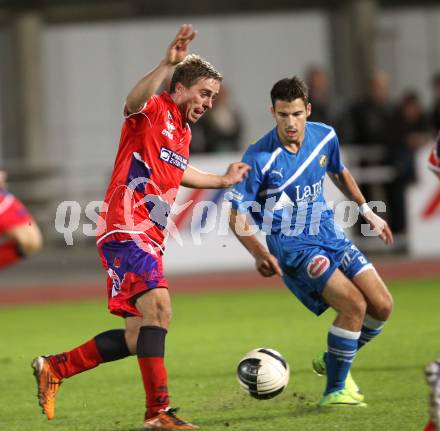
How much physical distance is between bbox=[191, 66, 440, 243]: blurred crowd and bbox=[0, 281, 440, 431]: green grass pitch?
2.25 meters

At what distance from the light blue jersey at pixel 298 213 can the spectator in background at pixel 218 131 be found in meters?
7.96

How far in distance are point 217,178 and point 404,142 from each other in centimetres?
863

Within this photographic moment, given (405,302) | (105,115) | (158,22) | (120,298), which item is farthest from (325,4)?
(120,298)

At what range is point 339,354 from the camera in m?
6.57

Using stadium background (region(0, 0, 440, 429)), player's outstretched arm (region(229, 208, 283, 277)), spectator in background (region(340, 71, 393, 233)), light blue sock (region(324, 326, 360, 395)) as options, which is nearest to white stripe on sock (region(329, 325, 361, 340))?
light blue sock (region(324, 326, 360, 395))

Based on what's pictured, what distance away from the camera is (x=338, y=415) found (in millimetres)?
6250

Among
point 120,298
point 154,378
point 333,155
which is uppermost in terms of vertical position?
point 333,155

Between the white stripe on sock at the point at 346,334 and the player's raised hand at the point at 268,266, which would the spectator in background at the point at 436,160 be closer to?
the white stripe on sock at the point at 346,334

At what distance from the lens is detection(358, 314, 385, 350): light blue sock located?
270 inches

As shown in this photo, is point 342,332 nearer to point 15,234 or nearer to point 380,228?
point 380,228

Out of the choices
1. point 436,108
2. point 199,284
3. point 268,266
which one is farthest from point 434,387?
point 436,108

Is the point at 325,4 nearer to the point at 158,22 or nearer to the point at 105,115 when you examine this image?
the point at 158,22

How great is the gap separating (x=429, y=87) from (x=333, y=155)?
1384cm

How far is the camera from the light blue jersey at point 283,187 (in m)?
6.69
